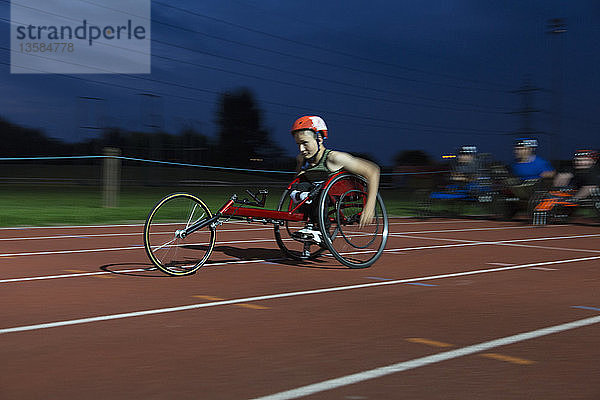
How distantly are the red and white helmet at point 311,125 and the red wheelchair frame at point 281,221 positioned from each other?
1.76 feet

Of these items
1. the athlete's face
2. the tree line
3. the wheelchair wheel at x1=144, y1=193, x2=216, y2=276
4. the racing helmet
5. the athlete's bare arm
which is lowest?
the wheelchair wheel at x1=144, y1=193, x2=216, y2=276

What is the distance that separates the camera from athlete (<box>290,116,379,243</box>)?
8.35m

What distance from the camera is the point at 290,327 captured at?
524 cm

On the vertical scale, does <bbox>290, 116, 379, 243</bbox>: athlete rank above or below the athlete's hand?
above

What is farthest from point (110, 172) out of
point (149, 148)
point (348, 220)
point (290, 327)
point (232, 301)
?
point (149, 148)

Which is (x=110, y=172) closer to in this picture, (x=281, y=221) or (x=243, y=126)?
(x=281, y=221)

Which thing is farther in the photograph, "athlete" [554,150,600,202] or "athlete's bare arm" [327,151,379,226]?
"athlete" [554,150,600,202]

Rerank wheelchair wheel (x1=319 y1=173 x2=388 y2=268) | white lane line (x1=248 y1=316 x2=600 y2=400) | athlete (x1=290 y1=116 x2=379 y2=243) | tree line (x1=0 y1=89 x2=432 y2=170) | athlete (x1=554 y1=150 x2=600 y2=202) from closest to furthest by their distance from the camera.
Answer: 1. white lane line (x1=248 y1=316 x2=600 y2=400)
2. wheelchair wheel (x1=319 y1=173 x2=388 y2=268)
3. athlete (x1=290 y1=116 x2=379 y2=243)
4. athlete (x1=554 y1=150 x2=600 y2=202)
5. tree line (x1=0 y1=89 x2=432 y2=170)

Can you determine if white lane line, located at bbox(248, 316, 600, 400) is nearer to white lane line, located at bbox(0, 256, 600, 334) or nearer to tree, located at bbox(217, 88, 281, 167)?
white lane line, located at bbox(0, 256, 600, 334)

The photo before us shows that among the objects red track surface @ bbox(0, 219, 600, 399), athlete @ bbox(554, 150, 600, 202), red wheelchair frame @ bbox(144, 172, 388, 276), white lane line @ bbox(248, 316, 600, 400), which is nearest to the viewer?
white lane line @ bbox(248, 316, 600, 400)

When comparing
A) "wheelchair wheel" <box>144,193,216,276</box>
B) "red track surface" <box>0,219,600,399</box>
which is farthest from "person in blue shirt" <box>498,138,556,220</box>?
"wheelchair wheel" <box>144,193,216,276</box>

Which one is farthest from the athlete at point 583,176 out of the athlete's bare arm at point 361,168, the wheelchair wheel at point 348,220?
the athlete's bare arm at point 361,168

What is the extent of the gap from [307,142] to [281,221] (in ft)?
2.96

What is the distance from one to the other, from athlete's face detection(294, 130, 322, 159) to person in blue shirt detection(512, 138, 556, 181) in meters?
9.16
